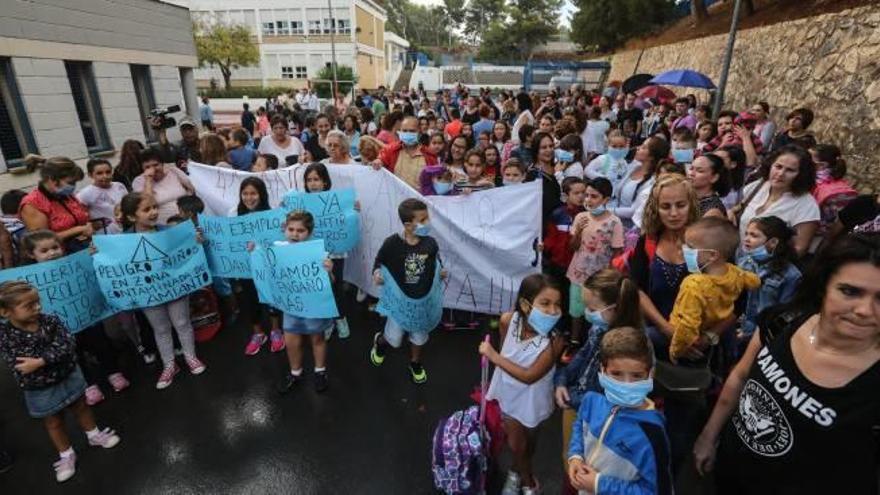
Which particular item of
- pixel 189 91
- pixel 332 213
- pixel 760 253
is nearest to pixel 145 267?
pixel 332 213

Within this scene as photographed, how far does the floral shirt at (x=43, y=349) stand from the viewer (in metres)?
2.91

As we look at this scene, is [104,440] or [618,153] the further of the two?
[618,153]

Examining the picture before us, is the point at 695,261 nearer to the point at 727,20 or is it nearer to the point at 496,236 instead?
the point at 496,236

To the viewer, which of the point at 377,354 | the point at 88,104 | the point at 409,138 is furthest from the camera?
the point at 88,104

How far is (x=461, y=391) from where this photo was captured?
13.3ft

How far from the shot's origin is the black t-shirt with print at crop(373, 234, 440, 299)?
3.88m

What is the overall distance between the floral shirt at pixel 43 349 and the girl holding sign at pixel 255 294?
5.28 ft

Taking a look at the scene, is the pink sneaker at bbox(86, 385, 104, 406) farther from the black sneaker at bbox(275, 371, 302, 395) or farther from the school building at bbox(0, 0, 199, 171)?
the school building at bbox(0, 0, 199, 171)

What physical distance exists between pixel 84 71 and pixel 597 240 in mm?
13028

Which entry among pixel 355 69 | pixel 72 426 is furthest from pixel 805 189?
pixel 355 69

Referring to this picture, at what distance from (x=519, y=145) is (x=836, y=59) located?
780 cm

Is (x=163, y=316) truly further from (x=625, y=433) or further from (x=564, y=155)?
(x=564, y=155)

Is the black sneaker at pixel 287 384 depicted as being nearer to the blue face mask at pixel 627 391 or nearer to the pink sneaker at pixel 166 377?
the pink sneaker at pixel 166 377

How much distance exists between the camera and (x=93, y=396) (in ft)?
12.8
